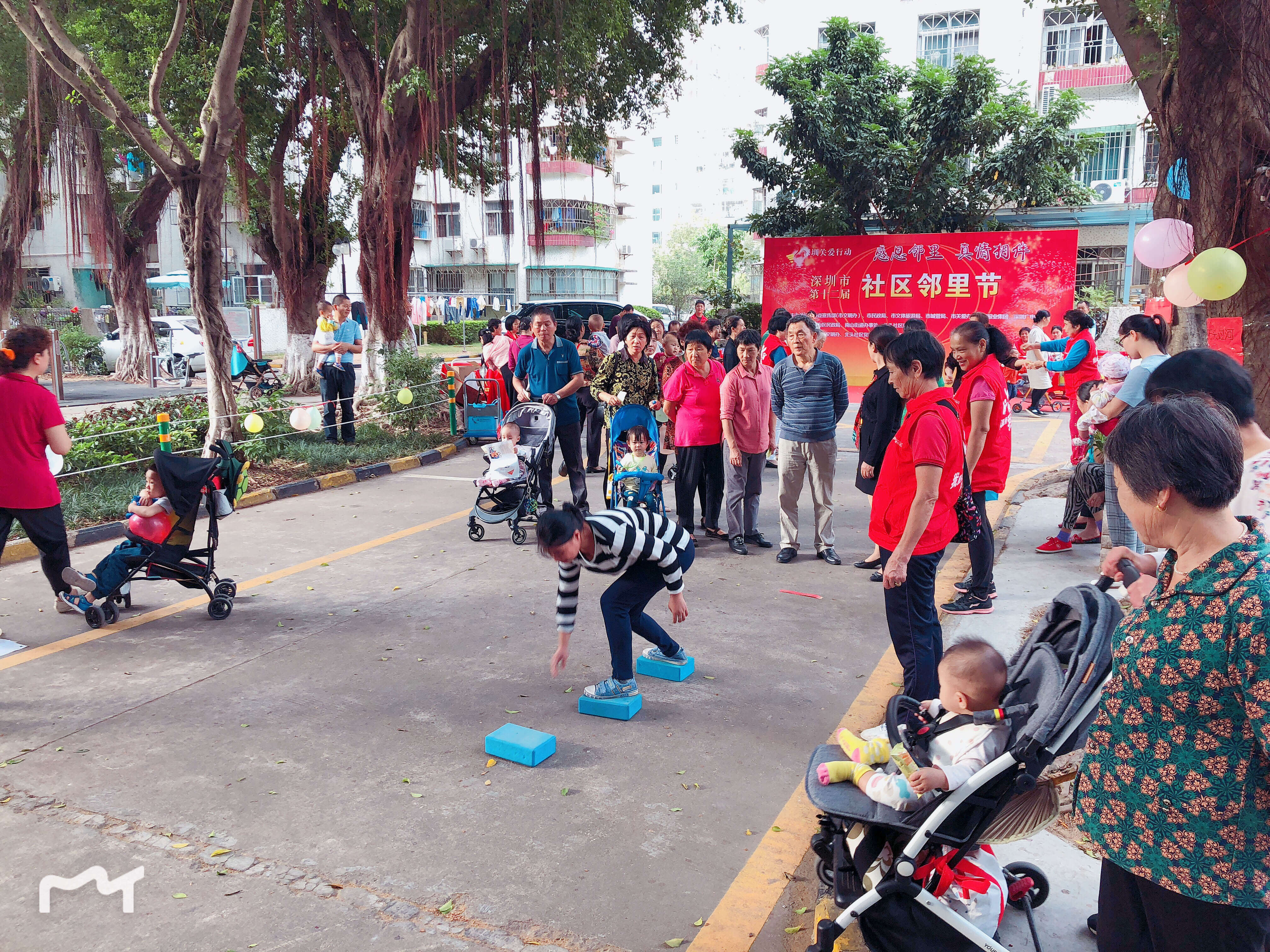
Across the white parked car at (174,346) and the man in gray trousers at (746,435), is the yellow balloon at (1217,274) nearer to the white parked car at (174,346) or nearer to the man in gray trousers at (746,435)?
the man in gray trousers at (746,435)

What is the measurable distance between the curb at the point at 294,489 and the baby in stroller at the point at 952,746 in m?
5.18

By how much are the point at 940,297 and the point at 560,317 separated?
989cm

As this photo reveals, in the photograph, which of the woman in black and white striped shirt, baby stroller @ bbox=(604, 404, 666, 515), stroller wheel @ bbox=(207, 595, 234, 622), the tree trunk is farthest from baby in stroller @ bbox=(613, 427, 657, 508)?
the tree trunk

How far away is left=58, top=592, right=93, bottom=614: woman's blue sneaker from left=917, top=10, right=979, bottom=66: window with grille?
29.0m

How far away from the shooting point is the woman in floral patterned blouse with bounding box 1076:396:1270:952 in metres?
1.69

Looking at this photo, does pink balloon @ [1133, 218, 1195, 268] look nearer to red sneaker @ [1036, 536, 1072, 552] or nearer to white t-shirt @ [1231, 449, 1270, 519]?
red sneaker @ [1036, 536, 1072, 552]

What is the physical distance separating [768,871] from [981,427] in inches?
137

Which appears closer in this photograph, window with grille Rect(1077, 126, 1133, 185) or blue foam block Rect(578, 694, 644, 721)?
blue foam block Rect(578, 694, 644, 721)

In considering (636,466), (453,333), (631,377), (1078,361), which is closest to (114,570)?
(636,466)

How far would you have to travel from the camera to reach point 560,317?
23.1 m

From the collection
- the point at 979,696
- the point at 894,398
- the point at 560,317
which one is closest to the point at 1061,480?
the point at 894,398

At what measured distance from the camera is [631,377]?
779 cm

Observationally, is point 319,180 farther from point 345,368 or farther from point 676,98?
point 676,98

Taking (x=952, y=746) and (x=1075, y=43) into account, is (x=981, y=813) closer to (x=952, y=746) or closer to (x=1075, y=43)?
(x=952, y=746)
